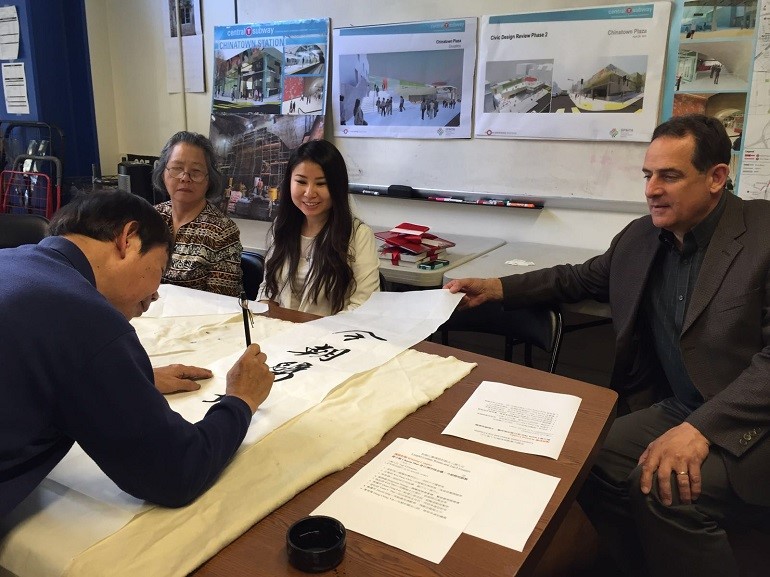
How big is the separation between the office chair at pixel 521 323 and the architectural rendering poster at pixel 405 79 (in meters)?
1.09

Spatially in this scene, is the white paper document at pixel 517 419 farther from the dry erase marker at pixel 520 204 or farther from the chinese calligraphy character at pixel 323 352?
the dry erase marker at pixel 520 204

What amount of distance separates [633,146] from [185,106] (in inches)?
99.7

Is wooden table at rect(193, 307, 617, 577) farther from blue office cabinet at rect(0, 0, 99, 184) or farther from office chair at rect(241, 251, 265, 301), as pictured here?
blue office cabinet at rect(0, 0, 99, 184)

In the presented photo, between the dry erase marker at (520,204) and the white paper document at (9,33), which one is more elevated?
the white paper document at (9,33)

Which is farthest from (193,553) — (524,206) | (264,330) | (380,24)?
(380,24)

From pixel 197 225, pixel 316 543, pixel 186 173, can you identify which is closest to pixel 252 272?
pixel 197 225

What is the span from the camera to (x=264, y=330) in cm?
159

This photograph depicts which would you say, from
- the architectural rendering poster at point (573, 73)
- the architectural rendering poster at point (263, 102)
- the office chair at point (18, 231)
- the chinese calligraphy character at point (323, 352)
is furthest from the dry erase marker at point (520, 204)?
the office chair at point (18, 231)

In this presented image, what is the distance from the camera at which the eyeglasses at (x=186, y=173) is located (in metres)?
2.24

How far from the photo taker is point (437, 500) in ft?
2.95

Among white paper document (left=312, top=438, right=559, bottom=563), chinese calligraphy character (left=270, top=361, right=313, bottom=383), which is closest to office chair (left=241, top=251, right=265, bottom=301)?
chinese calligraphy character (left=270, top=361, right=313, bottom=383)

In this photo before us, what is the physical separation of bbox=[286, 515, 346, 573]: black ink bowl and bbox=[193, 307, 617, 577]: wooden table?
14mm

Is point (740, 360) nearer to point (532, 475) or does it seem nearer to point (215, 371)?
point (532, 475)

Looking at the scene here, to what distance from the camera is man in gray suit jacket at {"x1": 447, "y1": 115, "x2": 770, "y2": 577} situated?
1457 mm
